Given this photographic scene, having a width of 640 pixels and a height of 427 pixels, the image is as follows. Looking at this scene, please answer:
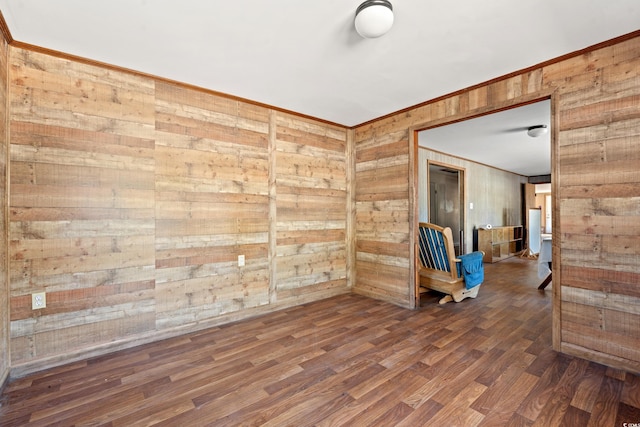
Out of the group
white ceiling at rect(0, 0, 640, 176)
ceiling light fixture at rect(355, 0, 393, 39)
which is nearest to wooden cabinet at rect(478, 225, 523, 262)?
white ceiling at rect(0, 0, 640, 176)

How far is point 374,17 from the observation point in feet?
5.63

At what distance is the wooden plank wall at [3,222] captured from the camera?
1900mm

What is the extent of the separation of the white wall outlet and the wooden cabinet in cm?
727

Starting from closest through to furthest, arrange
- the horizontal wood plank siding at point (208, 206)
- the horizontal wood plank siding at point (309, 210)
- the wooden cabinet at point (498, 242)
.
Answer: the horizontal wood plank siding at point (208, 206)
the horizontal wood plank siding at point (309, 210)
the wooden cabinet at point (498, 242)

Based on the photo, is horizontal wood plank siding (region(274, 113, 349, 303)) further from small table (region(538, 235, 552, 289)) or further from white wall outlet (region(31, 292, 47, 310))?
small table (region(538, 235, 552, 289))

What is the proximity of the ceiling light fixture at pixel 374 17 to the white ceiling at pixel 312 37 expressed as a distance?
56mm

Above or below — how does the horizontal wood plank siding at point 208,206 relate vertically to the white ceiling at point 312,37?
below

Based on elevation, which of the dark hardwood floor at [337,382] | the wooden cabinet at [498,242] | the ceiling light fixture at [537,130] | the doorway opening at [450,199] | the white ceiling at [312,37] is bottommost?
the dark hardwood floor at [337,382]

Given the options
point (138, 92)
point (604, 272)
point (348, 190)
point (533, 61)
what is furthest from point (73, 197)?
point (604, 272)

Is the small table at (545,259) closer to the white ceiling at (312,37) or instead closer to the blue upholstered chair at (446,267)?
the blue upholstered chair at (446,267)

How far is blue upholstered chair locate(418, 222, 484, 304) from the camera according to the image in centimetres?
360

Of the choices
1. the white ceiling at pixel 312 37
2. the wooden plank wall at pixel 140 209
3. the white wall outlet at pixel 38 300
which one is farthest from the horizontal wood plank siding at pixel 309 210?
the white wall outlet at pixel 38 300

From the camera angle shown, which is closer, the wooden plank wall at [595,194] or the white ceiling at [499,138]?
the wooden plank wall at [595,194]

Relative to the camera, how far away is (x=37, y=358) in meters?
2.11
